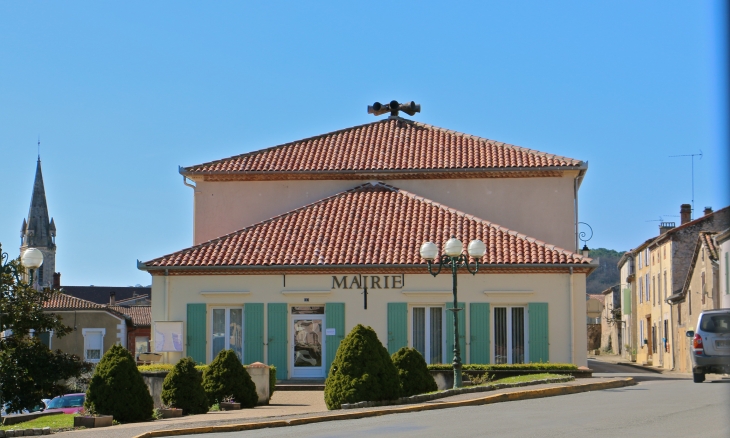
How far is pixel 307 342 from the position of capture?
28000mm

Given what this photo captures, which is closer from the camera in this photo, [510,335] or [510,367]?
[510,367]

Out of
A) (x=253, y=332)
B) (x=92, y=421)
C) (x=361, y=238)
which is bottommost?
(x=92, y=421)

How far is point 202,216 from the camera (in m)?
33.9

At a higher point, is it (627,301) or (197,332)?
(627,301)

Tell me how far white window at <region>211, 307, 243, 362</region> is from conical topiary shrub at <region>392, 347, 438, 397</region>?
8.15 metres

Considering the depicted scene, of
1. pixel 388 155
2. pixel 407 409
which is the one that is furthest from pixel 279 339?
pixel 407 409

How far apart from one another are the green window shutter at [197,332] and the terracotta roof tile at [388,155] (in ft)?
22.5

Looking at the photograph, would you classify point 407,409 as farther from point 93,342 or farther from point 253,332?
point 93,342

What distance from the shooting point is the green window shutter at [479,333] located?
2734cm

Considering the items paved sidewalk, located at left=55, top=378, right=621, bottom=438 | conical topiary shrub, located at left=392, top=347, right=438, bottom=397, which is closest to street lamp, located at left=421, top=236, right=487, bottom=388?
conical topiary shrub, located at left=392, top=347, right=438, bottom=397

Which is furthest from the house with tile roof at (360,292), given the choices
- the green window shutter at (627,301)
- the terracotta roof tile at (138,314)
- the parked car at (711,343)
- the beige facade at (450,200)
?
the terracotta roof tile at (138,314)

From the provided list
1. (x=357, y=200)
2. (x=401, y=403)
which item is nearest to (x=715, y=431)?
(x=401, y=403)

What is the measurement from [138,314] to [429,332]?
177ft

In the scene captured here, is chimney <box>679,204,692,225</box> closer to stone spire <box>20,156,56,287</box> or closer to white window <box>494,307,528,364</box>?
white window <box>494,307,528,364</box>
